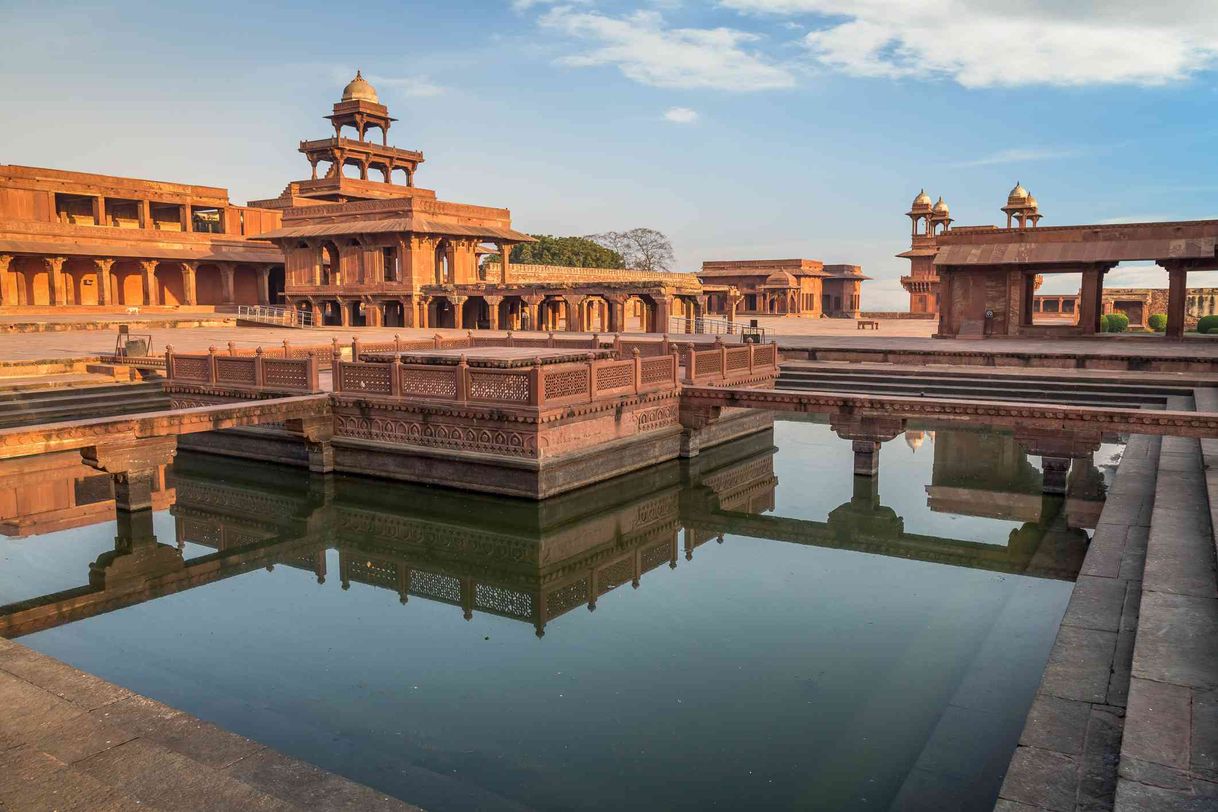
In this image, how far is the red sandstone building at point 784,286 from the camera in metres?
66.6

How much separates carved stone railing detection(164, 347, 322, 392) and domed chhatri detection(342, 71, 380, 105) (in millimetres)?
36967

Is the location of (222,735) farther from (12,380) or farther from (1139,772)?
(12,380)

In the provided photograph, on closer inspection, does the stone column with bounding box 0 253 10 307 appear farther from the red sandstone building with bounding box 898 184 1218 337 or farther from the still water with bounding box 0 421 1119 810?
the red sandstone building with bounding box 898 184 1218 337

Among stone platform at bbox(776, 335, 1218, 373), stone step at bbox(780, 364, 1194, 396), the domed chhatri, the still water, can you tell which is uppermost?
the domed chhatri

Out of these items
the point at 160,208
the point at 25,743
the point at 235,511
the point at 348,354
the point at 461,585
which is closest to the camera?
the point at 25,743

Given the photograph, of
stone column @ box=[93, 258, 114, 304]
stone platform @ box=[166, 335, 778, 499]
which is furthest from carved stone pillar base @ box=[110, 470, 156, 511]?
stone column @ box=[93, 258, 114, 304]

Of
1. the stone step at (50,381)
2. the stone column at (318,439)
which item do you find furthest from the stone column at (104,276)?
the stone column at (318,439)

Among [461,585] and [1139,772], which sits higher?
[1139,772]

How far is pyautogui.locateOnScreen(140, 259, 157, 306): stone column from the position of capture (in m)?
45.5

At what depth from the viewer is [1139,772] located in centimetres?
437

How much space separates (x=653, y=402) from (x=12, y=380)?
1464 cm

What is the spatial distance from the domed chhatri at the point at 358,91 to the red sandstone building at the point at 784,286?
2650 cm

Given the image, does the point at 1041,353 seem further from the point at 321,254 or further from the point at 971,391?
the point at 321,254

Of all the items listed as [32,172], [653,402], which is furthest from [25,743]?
[32,172]
